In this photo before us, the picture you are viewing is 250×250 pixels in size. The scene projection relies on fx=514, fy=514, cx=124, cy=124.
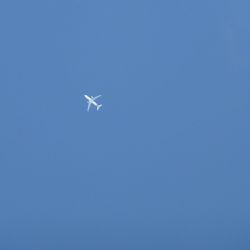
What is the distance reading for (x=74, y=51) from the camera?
93.8 inches

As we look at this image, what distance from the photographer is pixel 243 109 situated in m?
2.46

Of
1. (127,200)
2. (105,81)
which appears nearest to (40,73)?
(105,81)

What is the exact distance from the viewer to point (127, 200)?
8.10 feet

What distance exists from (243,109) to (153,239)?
0.76 meters

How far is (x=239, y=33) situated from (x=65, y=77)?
0.84m

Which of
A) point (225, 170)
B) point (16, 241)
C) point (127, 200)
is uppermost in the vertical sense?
point (225, 170)

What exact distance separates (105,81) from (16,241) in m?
0.87

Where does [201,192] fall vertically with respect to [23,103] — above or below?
below

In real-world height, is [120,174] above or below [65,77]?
below

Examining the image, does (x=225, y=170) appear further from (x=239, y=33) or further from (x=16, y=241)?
(x=16, y=241)

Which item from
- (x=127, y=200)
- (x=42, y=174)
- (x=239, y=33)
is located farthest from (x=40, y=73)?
(x=239, y=33)

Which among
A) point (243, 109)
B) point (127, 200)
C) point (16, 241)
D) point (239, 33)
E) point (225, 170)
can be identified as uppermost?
point (239, 33)

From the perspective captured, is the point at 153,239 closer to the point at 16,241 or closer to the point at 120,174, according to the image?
the point at 120,174

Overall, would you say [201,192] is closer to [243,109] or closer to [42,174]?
[243,109]
